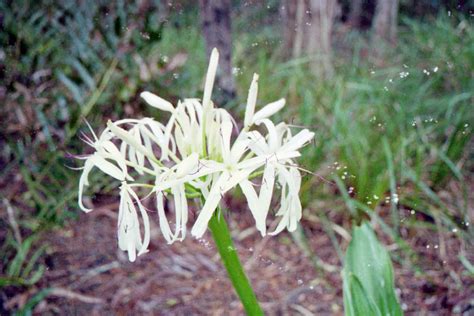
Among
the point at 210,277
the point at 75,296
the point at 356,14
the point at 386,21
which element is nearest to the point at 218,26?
the point at 210,277

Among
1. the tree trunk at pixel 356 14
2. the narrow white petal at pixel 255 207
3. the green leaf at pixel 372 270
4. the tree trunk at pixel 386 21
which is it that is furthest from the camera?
the tree trunk at pixel 356 14

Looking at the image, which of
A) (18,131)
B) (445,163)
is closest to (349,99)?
(445,163)

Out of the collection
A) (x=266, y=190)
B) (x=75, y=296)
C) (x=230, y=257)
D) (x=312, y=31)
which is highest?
(x=266, y=190)

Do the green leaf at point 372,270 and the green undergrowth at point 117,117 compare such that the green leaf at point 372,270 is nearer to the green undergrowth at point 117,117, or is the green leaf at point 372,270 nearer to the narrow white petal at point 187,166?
the narrow white petal at point 187,166

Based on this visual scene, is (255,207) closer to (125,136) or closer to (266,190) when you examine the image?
(266,190)

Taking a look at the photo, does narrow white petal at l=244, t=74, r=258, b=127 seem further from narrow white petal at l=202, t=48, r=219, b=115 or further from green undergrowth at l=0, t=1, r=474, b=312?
green undergrowth at l=0, t=1, r=474, b=312

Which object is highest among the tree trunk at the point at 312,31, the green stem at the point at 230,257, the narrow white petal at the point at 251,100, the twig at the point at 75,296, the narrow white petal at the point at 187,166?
the narrow white petal at the point at 251,100

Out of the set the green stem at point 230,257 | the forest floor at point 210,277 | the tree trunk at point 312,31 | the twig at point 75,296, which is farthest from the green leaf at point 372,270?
the tree trunk at point 312,31
